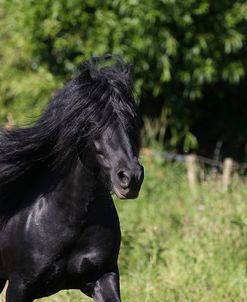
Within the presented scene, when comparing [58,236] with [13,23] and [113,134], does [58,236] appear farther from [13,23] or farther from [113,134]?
[13,23]

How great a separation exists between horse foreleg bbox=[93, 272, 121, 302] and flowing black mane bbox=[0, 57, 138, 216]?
1.76 feet

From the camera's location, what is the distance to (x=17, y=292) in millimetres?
4387

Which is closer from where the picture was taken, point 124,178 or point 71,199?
point 124,178

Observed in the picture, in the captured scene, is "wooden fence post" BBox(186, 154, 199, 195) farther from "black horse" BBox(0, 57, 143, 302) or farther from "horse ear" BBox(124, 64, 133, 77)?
"black horse" BBox(0, 57, 143, 302)

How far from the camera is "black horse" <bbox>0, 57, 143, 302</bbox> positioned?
13.8 feet

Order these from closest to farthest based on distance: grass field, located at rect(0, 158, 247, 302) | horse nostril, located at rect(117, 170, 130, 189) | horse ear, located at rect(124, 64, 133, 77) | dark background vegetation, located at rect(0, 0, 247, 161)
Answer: horse nostril, located at rect(117, 170, 130, 189) < horse ear, located at rect(124, 64, 133, 77) < grass field, located at rect(0, 158, 247, 302) < dark background vegetation, located at rect(0, 0, 247, 161)

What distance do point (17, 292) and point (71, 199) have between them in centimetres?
49

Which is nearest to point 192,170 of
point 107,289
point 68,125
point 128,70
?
point 128,70

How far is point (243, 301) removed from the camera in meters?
5.98

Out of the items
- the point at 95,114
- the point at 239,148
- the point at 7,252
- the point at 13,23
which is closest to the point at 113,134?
the point at 95,114

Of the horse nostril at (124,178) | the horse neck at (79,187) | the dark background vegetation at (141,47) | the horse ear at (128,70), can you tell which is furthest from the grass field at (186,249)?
the dark background vegetation at (141,47)

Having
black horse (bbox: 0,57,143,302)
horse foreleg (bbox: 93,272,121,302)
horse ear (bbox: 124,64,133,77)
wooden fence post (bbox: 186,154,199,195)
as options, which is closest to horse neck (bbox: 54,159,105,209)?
black horse (bbox: 0,57,143,302)

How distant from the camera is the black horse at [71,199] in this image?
421cm

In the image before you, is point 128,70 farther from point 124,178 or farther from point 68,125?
point 124,178
